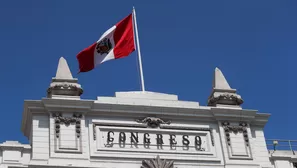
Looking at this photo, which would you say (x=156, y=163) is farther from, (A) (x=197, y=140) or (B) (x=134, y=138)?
(A) (x=197, y=140)

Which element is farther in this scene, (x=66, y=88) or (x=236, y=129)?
(x=236, y=129)

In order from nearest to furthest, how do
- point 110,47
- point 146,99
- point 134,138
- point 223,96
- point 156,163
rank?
point 156,163 → point 134,138 → point 146,99 → point 223,96 → point 110,47

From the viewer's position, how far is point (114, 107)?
2978 cm

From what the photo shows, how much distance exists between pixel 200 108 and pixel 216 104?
1.15 m

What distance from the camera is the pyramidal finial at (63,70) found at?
3040cm

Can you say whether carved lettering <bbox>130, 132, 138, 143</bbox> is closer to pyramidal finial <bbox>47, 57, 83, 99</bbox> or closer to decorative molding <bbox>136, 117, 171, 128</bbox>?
decorative molding <bbox>136, 117, 171, 128</bbox>

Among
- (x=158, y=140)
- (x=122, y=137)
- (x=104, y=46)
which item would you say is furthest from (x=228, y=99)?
(x=104, y=46)

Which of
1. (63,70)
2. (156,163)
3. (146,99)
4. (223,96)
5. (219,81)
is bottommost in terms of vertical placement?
(156,163)

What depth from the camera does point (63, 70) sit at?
101ft

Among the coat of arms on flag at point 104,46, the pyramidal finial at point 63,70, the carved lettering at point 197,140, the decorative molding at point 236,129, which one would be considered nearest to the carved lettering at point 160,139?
the carved lettering at point 197,140

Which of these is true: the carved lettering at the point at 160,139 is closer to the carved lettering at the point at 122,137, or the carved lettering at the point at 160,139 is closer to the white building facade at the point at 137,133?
the white building facade at the point at 137,133

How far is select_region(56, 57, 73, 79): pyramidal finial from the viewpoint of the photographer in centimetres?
3040

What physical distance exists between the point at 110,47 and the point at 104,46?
29 cm

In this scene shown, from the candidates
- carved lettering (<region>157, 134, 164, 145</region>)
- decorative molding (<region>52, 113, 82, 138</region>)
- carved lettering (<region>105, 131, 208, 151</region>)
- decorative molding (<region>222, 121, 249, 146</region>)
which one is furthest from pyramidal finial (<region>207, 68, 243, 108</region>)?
decorative molding (<region>52, 113, 82, 138</region>)
